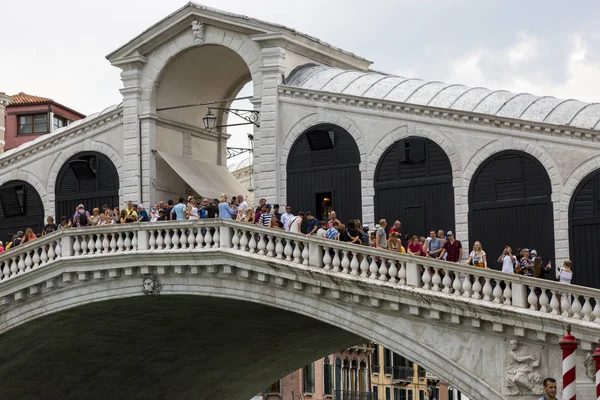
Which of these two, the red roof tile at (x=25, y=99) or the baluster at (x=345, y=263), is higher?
the red roof tile at (x=25, y=99)

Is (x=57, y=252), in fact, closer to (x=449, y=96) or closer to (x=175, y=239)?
(x=175, y=239)

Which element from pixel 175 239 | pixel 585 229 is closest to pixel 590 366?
pixel 585 229

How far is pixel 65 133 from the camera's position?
146 feet

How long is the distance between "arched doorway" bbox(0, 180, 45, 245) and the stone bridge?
4257 millimetres

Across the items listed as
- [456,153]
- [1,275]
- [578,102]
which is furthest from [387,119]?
[1,275]

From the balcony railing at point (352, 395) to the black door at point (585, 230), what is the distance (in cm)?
4003

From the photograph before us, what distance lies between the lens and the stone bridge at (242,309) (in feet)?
104

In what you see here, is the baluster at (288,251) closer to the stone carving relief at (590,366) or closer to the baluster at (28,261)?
the stone carving relief at (590,366)

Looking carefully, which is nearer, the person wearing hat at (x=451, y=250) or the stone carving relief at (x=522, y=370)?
the stone carving relief at (x=522, y=370)

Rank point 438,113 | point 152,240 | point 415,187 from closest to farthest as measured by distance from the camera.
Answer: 1. point 152,240
2. point 438,113
3. point 415,187

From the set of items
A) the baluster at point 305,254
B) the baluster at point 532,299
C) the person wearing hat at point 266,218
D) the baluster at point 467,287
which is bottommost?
the baluster at point 532,299

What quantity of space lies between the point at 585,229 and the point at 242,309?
11.8 meters

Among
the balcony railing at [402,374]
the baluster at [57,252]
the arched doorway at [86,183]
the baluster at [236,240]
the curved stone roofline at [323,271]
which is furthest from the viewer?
the balcony railing at [402,374]

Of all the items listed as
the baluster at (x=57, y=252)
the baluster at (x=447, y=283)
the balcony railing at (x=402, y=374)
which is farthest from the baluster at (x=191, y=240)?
the balcony railing at (x=402, y=374)
